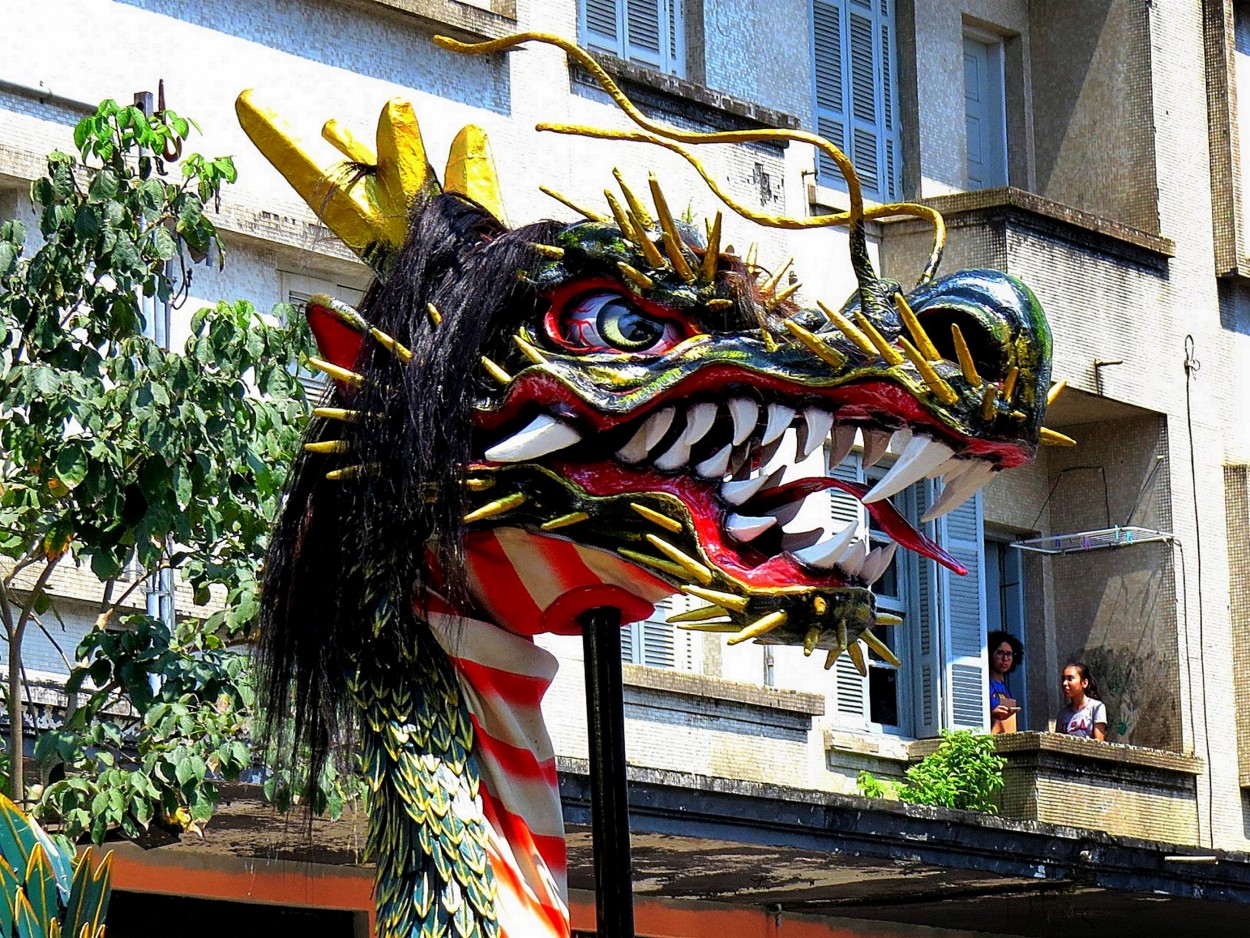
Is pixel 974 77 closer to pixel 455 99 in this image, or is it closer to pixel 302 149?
pixel 455 99

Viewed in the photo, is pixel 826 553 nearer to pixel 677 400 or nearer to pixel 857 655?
pixel 857 655

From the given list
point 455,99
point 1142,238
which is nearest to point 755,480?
point 455,99

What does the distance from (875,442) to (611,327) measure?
418 mm

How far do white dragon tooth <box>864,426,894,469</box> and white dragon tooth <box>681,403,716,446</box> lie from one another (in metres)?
0.22

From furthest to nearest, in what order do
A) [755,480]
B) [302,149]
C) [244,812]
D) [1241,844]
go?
[1241,844] → [244,812] → [302,149] → [755,480]

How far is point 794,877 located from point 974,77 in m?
6.29

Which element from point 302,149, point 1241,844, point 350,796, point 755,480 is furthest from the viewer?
point 1241,844

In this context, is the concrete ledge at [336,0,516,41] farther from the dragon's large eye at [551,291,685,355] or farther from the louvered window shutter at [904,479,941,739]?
the dragon's large eye at [551,291,685,355]

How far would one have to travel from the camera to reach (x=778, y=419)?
13.6 ft

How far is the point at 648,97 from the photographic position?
561 inches

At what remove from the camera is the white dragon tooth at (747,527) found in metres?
4.11

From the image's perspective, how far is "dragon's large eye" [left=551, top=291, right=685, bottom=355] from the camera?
4242 millimetres

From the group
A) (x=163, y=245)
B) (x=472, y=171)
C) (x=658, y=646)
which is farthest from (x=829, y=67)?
(x=472, y=171)

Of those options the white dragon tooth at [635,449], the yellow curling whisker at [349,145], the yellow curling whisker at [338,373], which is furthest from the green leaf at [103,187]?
the white dragon tooth at [635,449]
